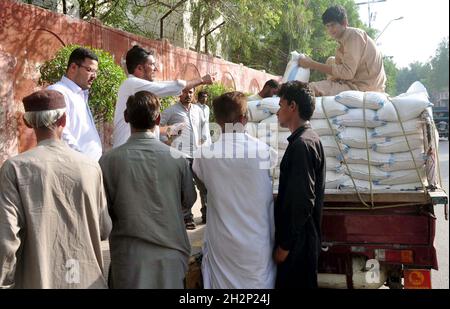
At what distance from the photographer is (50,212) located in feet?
6.92

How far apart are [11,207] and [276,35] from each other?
18355mm

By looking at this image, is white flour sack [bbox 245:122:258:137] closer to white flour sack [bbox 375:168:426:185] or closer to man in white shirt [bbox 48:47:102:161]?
white flour sack [bbox 375:168:426:185]

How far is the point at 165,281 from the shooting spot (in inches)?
94.1

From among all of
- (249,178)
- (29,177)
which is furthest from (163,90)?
(29,177)

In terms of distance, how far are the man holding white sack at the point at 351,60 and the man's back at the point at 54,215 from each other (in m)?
2.42

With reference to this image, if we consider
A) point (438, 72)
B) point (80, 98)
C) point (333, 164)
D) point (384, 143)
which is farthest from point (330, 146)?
point (438, 72)

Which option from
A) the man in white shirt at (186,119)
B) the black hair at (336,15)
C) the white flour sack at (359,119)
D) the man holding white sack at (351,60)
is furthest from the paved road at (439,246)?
the black hair at (336,15)

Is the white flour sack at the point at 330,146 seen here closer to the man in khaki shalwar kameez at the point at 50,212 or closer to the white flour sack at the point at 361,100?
the white flour sack at the point at 361,100

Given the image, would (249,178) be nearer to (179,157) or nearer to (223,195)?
(223,195)

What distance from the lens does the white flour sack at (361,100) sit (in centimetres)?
316

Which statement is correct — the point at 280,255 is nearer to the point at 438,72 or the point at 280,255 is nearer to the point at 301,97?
the point at 301,97

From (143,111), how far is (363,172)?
59.6 inches

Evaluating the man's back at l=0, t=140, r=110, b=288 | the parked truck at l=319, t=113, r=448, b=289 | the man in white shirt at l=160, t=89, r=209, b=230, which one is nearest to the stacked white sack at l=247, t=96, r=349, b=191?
the parked truck at l=319, t=113, r=448, b=289
